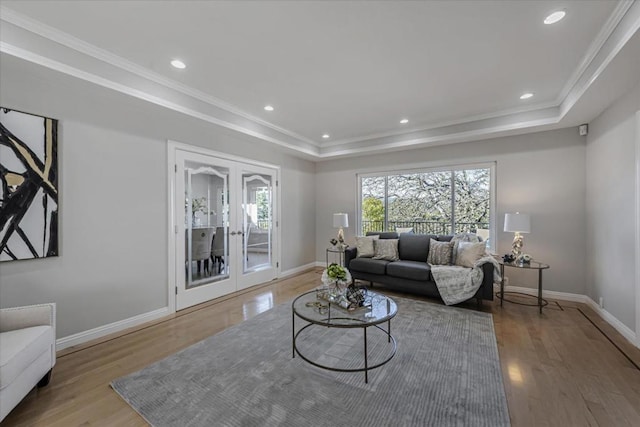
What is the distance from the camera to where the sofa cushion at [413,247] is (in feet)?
14.5

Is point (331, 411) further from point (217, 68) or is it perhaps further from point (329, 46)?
point (217, 68)

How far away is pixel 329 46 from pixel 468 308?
3544 millimetres

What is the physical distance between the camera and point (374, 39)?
7.72 ft

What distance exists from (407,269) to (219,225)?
2.90 meters

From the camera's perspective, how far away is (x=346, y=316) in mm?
2340

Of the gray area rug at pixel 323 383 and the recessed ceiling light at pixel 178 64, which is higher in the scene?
the recessed ceiling light at pixel 178 64

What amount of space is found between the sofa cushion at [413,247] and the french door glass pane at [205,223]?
285cm

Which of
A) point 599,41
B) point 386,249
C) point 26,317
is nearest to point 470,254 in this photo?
point 386,249

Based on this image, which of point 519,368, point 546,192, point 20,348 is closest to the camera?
point 20,348

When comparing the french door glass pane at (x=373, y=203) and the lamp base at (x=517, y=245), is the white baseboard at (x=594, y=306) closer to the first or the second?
the lamp base at (x=517, y=245)

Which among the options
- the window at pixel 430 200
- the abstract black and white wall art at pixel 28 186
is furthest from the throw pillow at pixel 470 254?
the abstract black and white wall art at pixel 28 186

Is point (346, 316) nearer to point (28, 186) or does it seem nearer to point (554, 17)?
point (554, 17)

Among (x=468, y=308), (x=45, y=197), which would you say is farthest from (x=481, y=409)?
(x=45, y=197)

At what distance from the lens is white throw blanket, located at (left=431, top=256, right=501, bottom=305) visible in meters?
3.61
